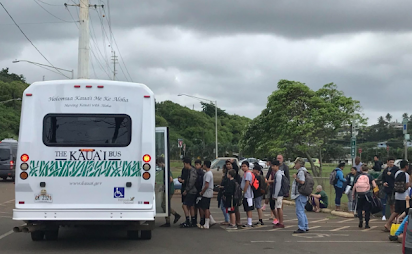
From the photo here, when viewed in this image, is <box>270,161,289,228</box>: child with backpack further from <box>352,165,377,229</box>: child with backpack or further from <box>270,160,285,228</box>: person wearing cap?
<box>352,165,377,229</box>: child with backpack

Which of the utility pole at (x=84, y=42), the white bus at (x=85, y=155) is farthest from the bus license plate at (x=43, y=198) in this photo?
the utility pole at (x=84, y=42)

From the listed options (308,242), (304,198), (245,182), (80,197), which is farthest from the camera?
(245,182)

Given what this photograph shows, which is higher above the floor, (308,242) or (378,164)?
(378,164)

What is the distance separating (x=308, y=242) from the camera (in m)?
11.1

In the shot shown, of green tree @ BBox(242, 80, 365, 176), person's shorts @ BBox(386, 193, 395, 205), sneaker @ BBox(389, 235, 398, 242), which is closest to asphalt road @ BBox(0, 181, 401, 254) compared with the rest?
sneaker @ BBox(389, 235, 398, 242)

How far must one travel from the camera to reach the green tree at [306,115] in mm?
33406

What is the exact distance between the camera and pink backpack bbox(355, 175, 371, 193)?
13.1 metres

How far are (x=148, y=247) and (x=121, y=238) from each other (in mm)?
1317

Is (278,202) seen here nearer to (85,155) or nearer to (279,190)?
(279,190)

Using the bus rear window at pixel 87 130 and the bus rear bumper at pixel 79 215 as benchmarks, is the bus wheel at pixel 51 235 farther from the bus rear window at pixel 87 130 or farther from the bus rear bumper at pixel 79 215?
the bus rear window at pixel 87 130

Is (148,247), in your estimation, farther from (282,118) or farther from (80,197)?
(282,118)

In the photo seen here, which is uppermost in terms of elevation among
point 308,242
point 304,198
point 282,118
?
point 282,118

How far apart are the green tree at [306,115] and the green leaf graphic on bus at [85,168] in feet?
81.0

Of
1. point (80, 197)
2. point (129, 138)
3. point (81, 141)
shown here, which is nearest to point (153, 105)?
point (129, 138)
